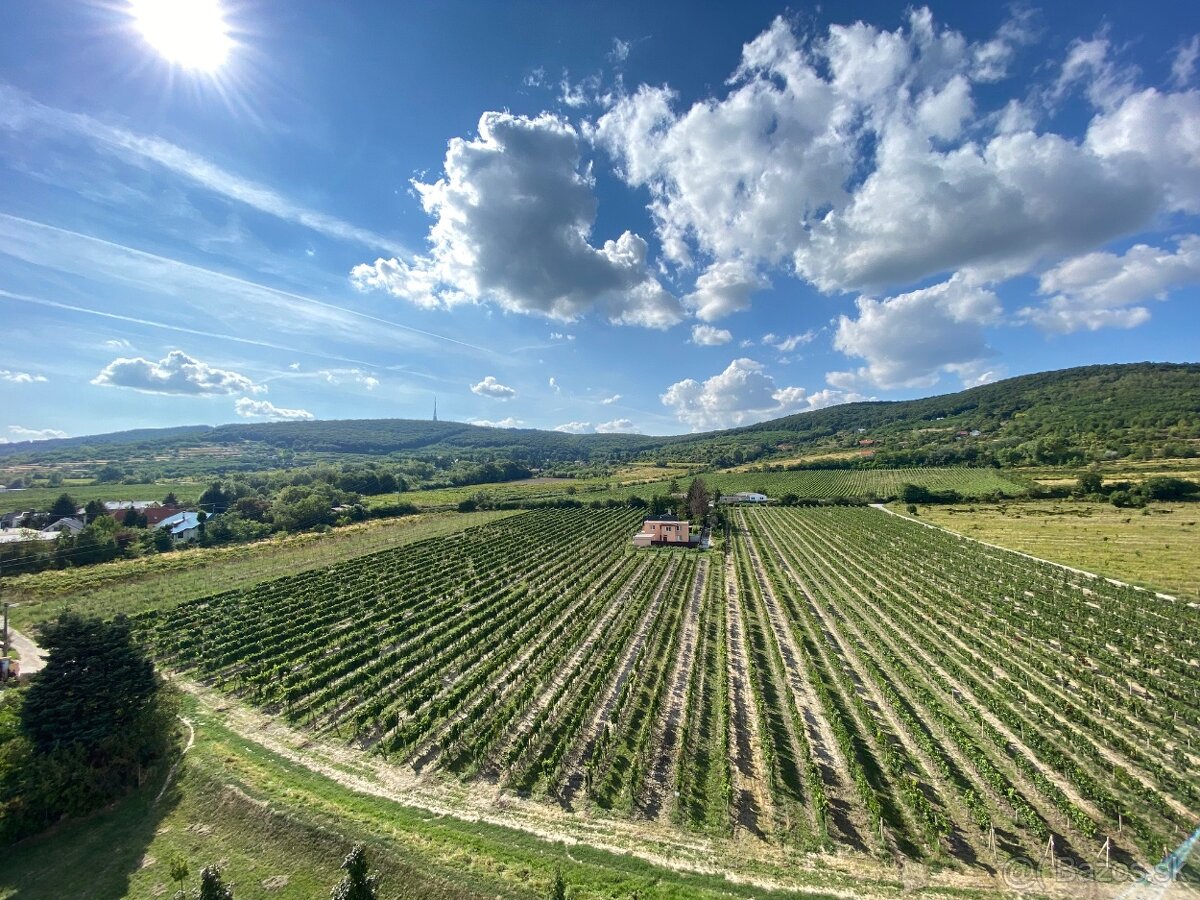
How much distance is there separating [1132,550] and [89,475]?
270 metres

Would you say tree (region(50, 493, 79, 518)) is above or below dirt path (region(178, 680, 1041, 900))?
above

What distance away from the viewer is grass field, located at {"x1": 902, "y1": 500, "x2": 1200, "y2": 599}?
4338 cm

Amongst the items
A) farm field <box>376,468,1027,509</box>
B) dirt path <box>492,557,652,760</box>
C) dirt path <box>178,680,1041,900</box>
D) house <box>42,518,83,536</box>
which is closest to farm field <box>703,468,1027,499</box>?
farm field <box>376,468,1027,509</box>

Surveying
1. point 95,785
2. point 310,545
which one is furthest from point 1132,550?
point 310,545

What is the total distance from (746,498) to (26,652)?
378 ft

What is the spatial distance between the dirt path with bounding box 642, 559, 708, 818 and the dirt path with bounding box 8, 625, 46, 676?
35.8 metres

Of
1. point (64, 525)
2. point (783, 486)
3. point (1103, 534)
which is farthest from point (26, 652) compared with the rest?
point (783, 486)

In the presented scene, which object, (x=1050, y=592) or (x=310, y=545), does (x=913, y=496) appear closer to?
(x=1050, y=592)

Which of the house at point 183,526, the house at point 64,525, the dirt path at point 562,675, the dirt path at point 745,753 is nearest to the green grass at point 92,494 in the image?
the house at point 64,525

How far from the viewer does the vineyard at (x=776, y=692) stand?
1678cm

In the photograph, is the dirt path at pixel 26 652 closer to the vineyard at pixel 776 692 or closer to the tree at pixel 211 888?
the vineyard at pixel 776 692

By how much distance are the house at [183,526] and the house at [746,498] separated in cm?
10574

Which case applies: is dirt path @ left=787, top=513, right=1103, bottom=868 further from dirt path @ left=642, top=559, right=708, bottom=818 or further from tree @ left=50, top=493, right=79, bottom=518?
tree @ left=50, top=493, right=79, bottom=518

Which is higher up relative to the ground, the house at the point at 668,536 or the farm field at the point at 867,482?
the farm field at the point at 867,482
